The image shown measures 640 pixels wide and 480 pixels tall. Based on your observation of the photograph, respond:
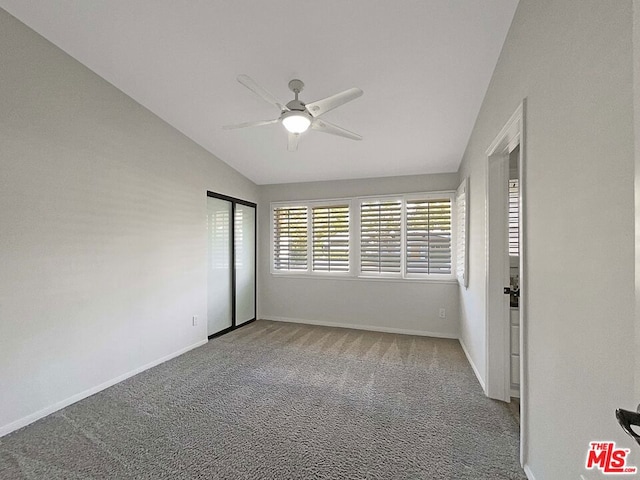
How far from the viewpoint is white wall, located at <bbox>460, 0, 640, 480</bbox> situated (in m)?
0.90

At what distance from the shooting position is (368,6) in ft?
6.24

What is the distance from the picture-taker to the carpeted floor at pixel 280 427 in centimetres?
180

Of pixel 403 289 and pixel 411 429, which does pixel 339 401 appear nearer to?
pixel 411 429

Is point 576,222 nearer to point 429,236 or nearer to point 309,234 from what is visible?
point 429,236

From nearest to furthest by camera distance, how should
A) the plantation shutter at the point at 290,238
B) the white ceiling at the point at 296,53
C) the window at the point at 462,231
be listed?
the white ceiling at the point at 296,53 < the window at the point at 462,231 < the plantation shutter at the point at 290,238

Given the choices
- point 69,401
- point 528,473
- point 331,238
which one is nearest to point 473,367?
point 528,473

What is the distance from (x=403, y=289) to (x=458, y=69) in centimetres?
300

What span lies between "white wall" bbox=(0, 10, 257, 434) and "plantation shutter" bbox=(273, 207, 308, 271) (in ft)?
5.77

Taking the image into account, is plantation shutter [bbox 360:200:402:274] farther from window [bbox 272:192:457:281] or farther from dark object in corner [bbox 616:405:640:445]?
dark object in corner [bbox 616:405:640:445]

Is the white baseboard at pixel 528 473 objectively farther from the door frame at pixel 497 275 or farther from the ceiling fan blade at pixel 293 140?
the ceiling fan blade at pixel 293 140

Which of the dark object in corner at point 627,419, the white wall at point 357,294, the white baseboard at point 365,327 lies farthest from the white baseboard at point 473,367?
the dark object in corner at point 627,419

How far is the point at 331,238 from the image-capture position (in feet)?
16.4

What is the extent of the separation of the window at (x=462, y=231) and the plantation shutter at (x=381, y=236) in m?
0.80

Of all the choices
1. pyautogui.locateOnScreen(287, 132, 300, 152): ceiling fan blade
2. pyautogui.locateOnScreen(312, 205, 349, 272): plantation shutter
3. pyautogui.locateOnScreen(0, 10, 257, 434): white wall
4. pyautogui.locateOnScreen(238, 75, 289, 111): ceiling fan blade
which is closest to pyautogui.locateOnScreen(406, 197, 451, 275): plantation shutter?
pyautogui.locateOnScreen(312, 205, 349, 272): plantation shutter
